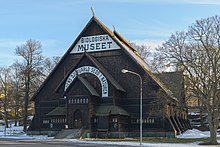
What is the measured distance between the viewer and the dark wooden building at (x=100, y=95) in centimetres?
4672

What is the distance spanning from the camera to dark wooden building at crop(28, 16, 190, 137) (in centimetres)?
4672

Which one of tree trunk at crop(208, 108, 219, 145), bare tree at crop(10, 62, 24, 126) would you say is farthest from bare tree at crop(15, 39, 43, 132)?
tree trunk at crop(208, 108, 219, 145)

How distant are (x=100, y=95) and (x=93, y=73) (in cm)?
342

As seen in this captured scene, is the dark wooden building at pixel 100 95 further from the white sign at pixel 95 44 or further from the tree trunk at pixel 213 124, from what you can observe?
the tree trunk at pixel 213 124

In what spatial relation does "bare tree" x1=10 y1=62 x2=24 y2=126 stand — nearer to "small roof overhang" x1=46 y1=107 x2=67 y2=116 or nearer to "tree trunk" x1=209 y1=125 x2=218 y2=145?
"small roof overhang" x1=46 y1=107 x2=67 y2=116

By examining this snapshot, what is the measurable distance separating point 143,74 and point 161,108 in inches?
230

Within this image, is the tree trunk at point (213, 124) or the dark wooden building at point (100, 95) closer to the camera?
the tree trunk at point (213, 124)

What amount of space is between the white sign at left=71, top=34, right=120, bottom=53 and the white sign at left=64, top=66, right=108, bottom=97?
3197 millimetres

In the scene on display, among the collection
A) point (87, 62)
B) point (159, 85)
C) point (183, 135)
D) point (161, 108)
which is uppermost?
point (87, 62)

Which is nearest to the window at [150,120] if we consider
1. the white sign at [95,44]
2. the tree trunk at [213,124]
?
the white sign at [95,44]

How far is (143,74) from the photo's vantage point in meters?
48.5

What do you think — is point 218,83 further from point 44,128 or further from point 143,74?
point 44,128

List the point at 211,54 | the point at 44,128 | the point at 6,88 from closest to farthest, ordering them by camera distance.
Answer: the point at 211,54, the point at 44,128, the point at 6,88

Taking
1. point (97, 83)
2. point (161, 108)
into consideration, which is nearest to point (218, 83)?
point (161, 108)
